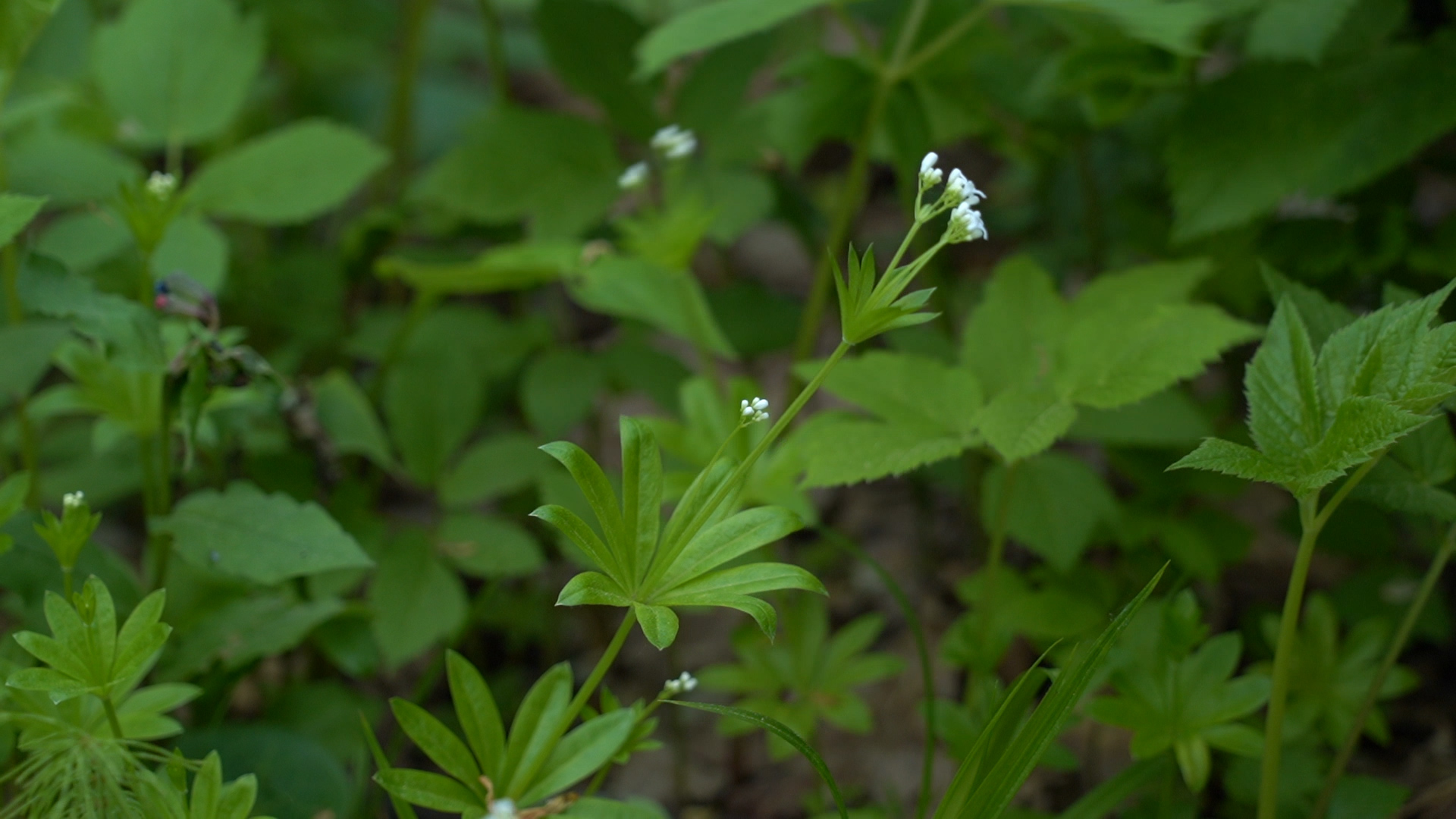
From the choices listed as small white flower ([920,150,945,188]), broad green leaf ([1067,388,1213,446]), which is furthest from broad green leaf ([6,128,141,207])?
broad green leaf ([1067,388,1213,446])

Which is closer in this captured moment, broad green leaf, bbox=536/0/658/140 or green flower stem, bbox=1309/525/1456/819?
green flower stem, bbox=1309/525/1456/819

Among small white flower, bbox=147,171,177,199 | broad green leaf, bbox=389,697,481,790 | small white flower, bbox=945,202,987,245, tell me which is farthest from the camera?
small white flower, bbox=147,171,177,199

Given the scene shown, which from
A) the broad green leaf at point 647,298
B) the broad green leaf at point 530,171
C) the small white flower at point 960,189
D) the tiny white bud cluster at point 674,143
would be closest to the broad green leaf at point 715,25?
the tiny white bud cluster at point 674,143

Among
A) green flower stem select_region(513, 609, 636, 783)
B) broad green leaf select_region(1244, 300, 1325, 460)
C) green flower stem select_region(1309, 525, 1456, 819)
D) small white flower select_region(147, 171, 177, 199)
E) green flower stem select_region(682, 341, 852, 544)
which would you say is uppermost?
small white flower select_region(147, 171, 177, 199)

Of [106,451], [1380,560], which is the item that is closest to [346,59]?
[106,451]

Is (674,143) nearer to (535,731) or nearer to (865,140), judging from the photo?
(865,140)

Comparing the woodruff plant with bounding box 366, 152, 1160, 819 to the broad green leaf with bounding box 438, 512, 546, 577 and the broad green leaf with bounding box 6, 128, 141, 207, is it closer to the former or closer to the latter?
the broad green leaf with bounding box 438, 512, 546, 577
